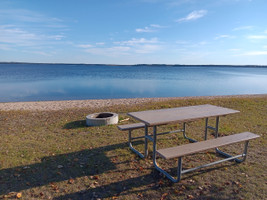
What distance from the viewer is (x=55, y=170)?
13.3 ft

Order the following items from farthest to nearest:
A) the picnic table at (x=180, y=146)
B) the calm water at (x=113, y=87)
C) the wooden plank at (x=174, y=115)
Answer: the calm water at (x=113, y=87) → the wooden plank at (x=174, y=115) → the picnic table at (x=180, y=146)

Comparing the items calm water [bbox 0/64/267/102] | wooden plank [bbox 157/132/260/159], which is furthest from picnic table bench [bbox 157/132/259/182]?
calm water [bbox 0/64/267/102]

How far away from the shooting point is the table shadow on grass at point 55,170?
361cm

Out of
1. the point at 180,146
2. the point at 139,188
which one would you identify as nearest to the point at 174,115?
the point at 180,146

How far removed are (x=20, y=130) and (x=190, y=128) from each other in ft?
18.8

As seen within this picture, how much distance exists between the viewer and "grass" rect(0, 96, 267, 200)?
11.0ft

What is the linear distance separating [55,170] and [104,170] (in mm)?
982

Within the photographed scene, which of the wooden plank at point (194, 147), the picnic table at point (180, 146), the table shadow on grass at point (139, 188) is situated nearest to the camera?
the table shadow on grass at point (139, 188)

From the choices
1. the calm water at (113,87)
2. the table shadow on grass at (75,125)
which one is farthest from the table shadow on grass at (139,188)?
the calm water at (113,87)

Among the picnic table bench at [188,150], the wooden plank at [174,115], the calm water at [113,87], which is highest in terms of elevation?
the wooden plank at [174,115]

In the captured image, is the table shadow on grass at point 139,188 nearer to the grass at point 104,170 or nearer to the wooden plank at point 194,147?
the grass at point 104,170

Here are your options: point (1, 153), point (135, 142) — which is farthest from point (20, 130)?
point (135, 142)

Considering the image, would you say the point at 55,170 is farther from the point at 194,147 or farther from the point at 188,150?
the point at 194,147

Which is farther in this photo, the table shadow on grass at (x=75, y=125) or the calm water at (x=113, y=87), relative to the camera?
the calm water at (x=113, y=87)
